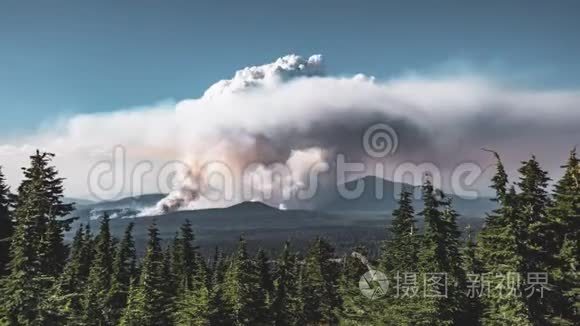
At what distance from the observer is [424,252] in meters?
50.3

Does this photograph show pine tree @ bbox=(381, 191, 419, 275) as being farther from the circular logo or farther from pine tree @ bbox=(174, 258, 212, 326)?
pine tree @ bbox=(174, 258, 212, 326)

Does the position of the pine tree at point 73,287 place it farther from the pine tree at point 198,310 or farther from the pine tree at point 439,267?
the pine tree at point 439,267

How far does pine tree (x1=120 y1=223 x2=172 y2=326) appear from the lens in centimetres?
6006

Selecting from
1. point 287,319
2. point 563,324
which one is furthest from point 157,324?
point 563,324

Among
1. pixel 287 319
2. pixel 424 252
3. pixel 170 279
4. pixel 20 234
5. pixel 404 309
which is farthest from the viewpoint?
pixel 287 319

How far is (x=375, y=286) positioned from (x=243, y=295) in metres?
18.2

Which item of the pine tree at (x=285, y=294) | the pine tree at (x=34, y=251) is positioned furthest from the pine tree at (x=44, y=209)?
the pine tree at (x=285, y=294)

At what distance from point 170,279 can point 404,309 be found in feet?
115

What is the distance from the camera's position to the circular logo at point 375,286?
45.2m

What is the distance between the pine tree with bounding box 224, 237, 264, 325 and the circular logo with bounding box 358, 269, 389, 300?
1617 centimetres

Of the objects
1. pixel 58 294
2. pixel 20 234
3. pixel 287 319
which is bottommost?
pixel 287 319

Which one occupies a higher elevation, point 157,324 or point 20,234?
point 20,234

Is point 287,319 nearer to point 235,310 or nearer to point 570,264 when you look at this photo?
point 235,310

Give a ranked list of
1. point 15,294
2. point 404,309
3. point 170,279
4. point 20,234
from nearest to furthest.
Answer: point 15,294 → point 20,234 → point 404,309 → point 170,279
